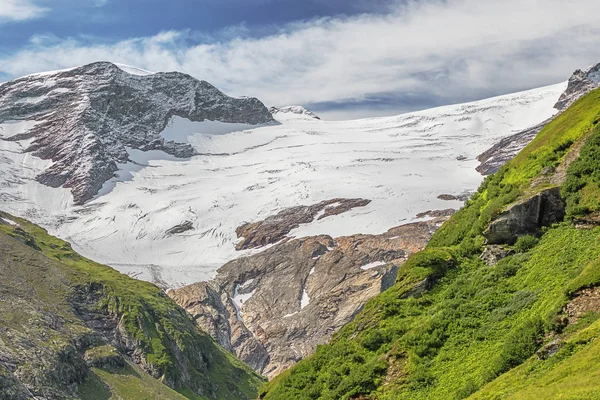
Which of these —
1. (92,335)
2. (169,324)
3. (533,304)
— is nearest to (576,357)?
(533,304)

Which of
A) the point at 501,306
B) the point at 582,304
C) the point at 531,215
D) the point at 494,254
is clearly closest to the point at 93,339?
the point at 494,254

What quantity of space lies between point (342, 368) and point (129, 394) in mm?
97164

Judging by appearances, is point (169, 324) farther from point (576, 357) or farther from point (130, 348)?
point (576, 357)

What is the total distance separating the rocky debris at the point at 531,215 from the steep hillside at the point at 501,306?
0.05 metres

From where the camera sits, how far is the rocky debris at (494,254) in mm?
29984

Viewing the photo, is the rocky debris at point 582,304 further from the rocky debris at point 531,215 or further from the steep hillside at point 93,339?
the steep hillside at point 93,339

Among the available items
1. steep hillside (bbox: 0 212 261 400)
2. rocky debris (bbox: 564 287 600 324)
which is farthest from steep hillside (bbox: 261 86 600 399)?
steep hillside (bbox: 0 212 261 400)

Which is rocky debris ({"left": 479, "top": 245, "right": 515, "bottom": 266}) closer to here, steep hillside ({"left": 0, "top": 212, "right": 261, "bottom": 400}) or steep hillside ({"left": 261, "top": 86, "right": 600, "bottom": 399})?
steep hillside ({"left": 261, "top": 86, "right": 600, "bottom": 399})

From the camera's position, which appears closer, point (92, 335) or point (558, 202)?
point (558, 202)

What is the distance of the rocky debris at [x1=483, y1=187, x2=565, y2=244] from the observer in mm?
29312

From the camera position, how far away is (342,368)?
30109 mm

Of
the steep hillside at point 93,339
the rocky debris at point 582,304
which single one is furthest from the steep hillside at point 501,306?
the steep hillside at point 93,339

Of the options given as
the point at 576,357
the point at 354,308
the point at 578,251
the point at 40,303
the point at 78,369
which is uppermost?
the point at 578,251

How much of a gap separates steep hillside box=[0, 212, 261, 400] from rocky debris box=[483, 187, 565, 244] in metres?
84.3
